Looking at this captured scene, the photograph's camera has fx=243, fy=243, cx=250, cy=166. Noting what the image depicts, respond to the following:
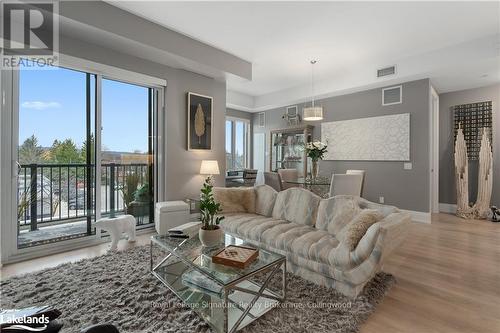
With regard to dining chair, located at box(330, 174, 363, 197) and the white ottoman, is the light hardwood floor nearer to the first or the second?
the white ottoman

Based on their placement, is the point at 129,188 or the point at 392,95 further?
the point at 392,95

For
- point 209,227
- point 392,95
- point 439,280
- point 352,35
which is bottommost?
point 439,280

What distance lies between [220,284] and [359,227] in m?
1.23

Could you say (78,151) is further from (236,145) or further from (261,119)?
(261,119)

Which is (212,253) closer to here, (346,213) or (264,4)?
(346,213)

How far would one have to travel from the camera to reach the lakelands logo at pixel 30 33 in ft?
8.45

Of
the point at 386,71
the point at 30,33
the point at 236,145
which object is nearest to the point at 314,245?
the point at 30,33

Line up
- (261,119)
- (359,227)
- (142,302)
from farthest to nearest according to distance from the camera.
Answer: (261,119), (359,227), (142,302)

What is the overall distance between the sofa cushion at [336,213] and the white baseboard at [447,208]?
441 cm

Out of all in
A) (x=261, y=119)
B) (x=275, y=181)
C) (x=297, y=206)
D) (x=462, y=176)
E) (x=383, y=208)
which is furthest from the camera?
(x=261, y=119)

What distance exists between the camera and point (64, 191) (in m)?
3.38

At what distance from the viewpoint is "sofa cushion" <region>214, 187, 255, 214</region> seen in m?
3.34

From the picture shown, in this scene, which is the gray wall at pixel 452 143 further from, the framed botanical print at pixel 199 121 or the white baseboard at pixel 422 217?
the framed botanical print at pixel 199 121

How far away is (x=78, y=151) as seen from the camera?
11.0ft
